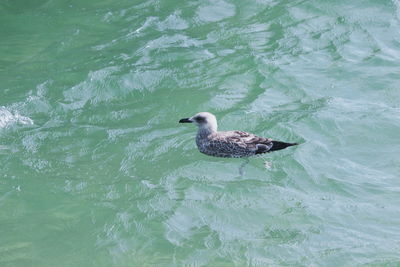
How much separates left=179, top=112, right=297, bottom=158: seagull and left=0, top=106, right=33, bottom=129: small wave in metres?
2.90

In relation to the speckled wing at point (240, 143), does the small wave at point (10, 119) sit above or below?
above

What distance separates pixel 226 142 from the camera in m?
9.78

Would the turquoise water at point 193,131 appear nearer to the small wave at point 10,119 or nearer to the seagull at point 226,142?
the small wave at point 10,119

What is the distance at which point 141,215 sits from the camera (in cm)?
863

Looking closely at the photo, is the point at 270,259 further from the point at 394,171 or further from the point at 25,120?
the point at 25,120

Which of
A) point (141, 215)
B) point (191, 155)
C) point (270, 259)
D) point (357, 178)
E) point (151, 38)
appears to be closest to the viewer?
point (270, 259)

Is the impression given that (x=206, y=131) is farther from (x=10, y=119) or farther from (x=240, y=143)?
(x=10, y=119)

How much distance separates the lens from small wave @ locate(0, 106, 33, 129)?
1116cm

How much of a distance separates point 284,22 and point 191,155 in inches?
232

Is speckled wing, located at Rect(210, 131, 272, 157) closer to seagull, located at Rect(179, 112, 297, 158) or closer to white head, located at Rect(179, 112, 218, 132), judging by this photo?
seagull, located at Rect(179, 112, 297, 158)

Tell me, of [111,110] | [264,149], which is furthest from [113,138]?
[264,149]

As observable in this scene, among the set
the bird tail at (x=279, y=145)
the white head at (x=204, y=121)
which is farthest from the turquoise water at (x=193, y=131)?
the white head at (x=204, y=121)

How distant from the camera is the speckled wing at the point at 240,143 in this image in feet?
31.1

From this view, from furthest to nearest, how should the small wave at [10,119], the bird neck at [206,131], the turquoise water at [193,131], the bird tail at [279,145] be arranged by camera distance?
the small wave at [10,119] < the bird neck at [206,131] < the bird tail at [279,145] < the turquoise water at [193,131]
